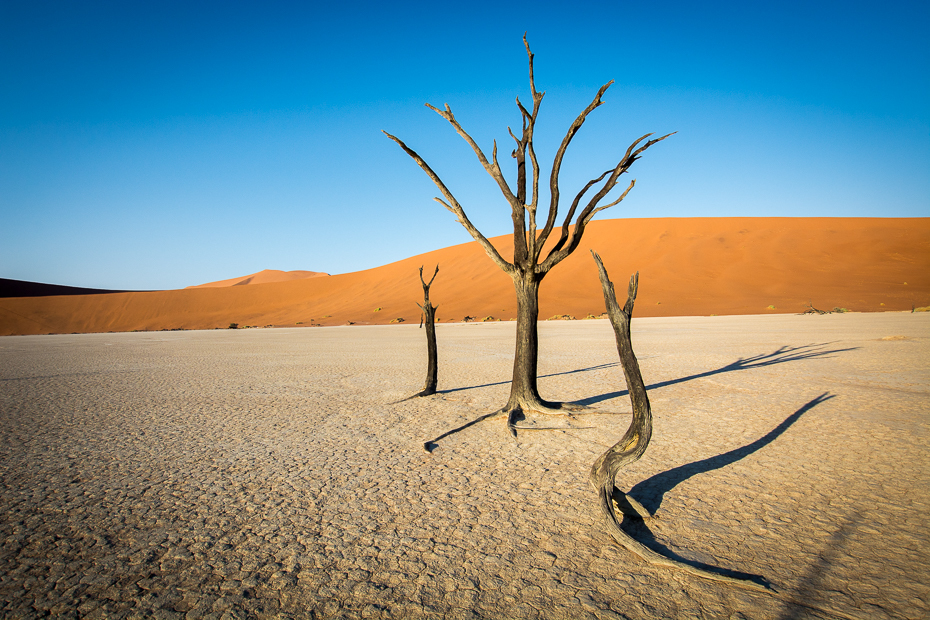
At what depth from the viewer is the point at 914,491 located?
3.33 m

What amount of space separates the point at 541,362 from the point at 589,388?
353 cm

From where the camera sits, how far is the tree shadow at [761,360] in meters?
7.14

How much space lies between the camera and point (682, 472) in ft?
12.5

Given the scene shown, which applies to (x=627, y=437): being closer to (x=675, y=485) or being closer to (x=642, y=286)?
(x=675, y=485)

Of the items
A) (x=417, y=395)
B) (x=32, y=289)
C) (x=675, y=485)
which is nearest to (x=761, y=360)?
(x=417, y=395)

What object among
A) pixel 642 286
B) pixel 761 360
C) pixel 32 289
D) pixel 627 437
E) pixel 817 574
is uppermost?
pixel 32 289

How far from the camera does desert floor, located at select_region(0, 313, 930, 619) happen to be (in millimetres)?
2238

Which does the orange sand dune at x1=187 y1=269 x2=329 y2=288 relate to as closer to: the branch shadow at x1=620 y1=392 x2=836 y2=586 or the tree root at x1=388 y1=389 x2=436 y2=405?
the tree root at x1=388 y1=389 x2=436 y2=405

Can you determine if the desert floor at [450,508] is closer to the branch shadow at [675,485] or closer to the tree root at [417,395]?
→ the branch shadow at [675,485]

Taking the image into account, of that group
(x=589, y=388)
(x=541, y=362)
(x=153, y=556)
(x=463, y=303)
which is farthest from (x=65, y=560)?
(x=463, y=303)

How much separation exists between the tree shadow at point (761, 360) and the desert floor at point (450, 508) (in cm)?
16

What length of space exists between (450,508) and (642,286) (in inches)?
1587

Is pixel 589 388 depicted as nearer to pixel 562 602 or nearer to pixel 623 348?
pixel 623 348

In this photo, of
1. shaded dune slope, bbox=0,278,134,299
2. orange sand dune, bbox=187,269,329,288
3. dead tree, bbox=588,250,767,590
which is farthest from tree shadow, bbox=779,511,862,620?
orange sand dune, bbox=187,269,329,288
